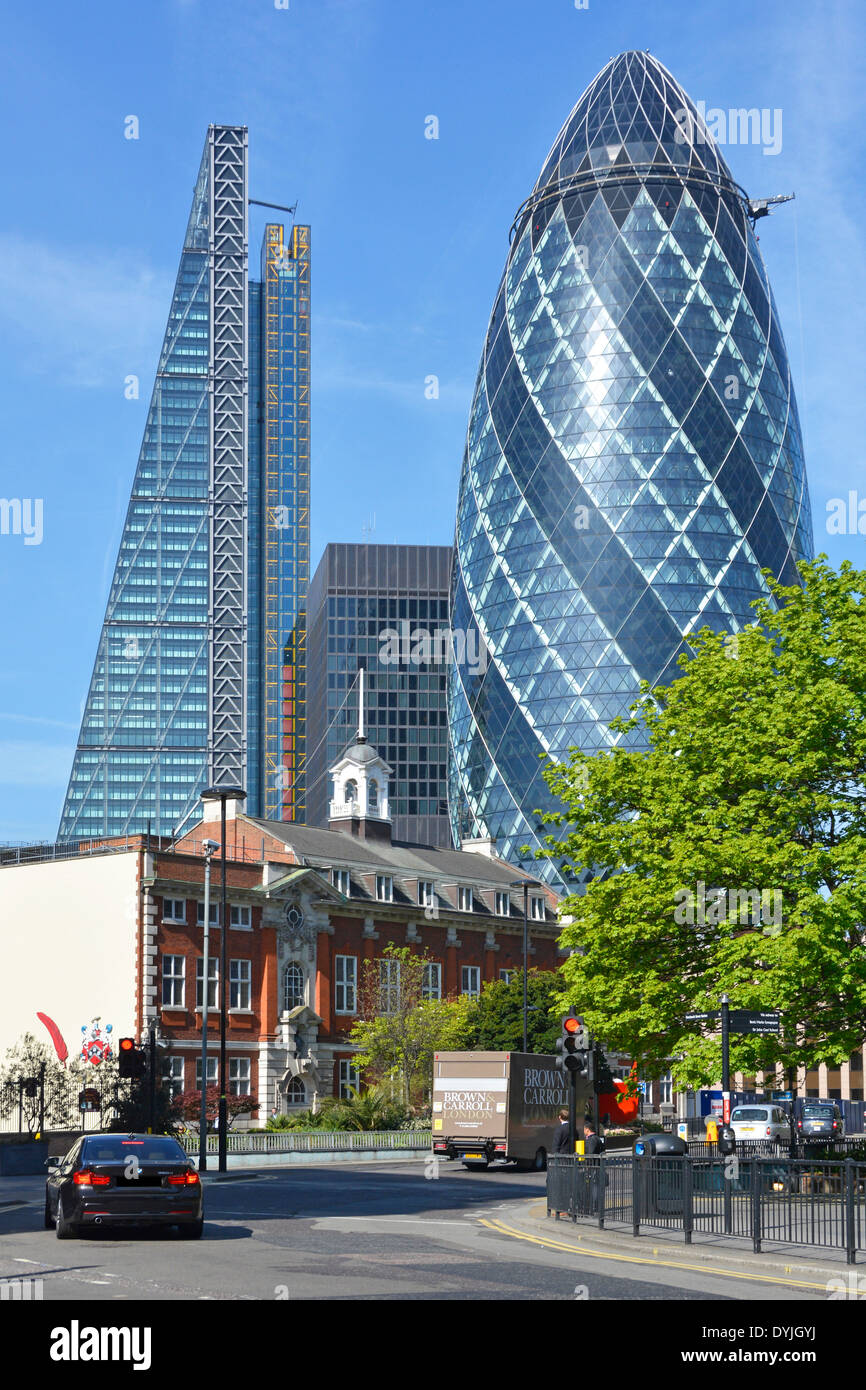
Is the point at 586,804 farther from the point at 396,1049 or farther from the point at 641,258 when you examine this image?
the point at 641,258

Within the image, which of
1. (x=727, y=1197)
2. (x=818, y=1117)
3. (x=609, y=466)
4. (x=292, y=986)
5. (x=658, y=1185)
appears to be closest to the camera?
(x=727, y=1197)

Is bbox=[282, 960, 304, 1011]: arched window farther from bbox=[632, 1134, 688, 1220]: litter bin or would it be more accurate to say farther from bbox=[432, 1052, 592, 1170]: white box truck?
bbox=[632, 1134, 688, 1220]: litter bin

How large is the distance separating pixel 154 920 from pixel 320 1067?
12.7m

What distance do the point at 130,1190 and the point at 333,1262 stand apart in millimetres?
3895

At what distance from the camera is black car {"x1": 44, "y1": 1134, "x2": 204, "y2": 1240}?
2200 cm

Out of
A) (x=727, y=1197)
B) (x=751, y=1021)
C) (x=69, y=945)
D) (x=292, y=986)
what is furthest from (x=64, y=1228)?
(x=292, y=986)

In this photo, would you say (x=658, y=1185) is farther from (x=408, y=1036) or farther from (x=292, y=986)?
(x=292, y=986)

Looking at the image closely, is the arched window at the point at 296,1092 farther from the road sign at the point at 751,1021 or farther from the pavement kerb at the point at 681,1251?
the pavement kerb at the point at 681,1251

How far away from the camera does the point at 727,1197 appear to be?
76.5 feet

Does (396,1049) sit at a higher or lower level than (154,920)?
lower

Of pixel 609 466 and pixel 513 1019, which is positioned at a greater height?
pixel 609 466

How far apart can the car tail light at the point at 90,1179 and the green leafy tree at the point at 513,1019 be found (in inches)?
2028
